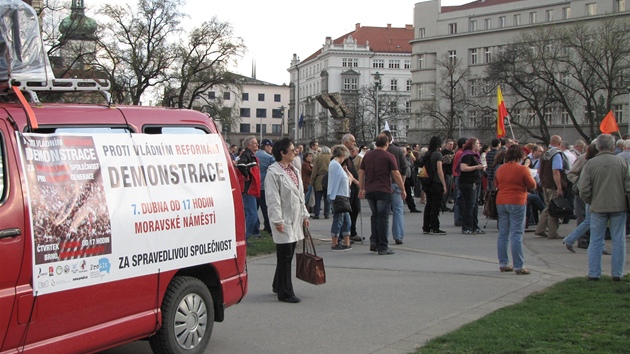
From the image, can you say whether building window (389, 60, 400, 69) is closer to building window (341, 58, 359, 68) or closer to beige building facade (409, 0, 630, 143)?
building window (341, 58, 359, 68)

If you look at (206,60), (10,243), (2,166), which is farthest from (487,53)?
(10,243)

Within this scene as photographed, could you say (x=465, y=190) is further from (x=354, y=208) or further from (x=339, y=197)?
(x=339, y=197)

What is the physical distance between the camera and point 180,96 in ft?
197

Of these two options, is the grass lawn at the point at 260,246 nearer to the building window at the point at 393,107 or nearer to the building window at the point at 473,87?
the building window at the point at 473,87

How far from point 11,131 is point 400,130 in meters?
121

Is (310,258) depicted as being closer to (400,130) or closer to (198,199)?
(198,199)

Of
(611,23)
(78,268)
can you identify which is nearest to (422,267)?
(78,268)

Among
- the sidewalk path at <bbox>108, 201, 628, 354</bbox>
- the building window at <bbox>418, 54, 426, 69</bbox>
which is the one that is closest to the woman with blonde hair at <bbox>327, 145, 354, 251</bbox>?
the sidewalk path at <bbox>108, 201, 628, 354</bbox>

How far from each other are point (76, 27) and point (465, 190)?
33.1 metres

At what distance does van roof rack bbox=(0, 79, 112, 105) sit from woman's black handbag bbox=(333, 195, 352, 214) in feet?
23.4

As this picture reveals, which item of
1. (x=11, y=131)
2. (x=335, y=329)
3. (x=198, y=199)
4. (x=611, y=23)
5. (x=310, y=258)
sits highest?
(x=611, y=23)

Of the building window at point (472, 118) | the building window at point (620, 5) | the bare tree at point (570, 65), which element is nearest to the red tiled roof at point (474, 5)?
the building window at point (472, 118)

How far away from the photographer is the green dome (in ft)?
139

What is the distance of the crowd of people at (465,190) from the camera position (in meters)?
9.62
